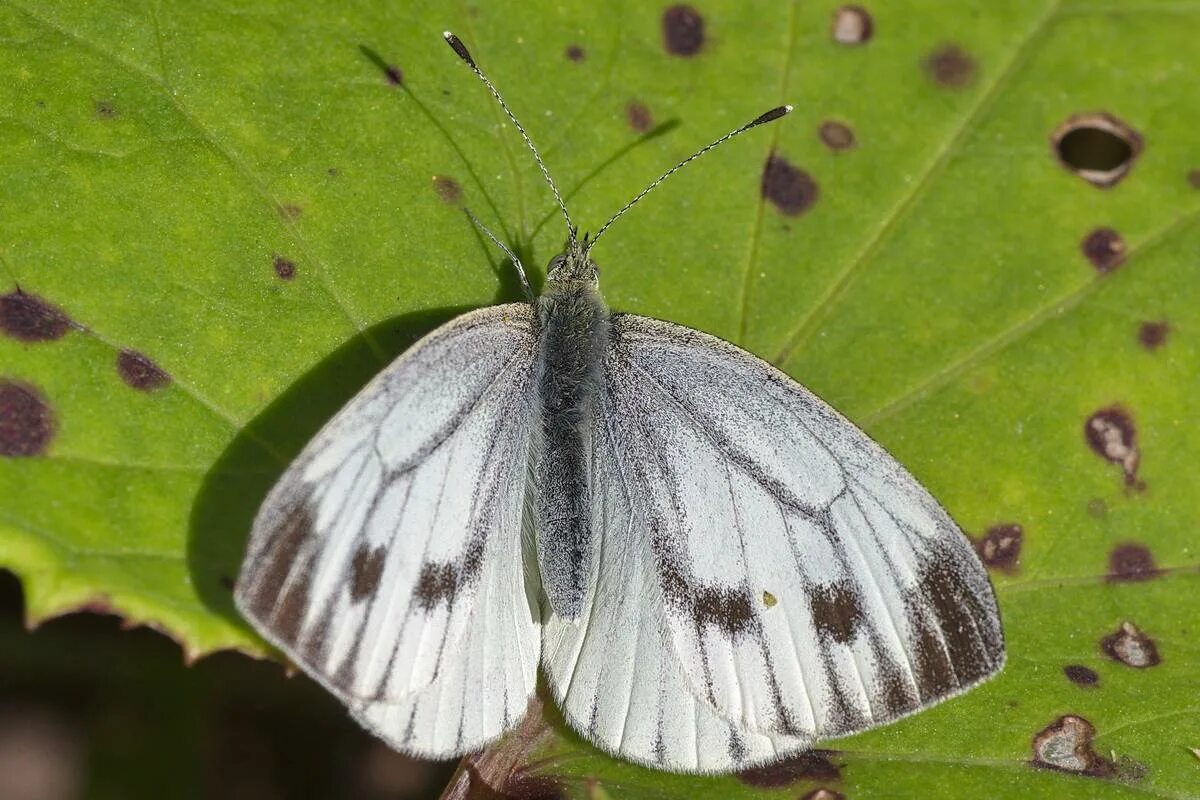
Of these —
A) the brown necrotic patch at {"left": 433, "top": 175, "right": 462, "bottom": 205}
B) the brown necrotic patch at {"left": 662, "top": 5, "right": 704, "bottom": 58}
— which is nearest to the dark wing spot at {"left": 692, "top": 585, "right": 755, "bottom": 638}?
the brown necrotic patch at {"left": 433, "top": 175, "right": 462, "bottom": 205}

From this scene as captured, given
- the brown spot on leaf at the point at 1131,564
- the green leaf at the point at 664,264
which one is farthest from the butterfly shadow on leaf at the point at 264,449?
the brown spot on leaf at the point at 1131,564

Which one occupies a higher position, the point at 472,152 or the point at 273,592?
the point at 472,152

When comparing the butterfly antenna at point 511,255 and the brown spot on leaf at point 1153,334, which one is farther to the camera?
the brown spot on leaf at point 1153,334

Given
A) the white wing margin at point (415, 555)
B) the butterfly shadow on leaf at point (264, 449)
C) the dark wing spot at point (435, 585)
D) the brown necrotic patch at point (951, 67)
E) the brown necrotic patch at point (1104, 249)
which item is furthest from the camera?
the brown necrotic patch at point (951, 67)

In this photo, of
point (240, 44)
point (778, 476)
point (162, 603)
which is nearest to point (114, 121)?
point (240, 44)

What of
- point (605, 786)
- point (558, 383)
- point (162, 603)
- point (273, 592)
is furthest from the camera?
point (558, 383)

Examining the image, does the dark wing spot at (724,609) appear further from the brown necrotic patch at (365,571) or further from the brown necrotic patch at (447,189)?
the brown necrotic patch at (447,189)

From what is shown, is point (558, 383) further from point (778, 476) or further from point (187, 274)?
point (187, 274)
